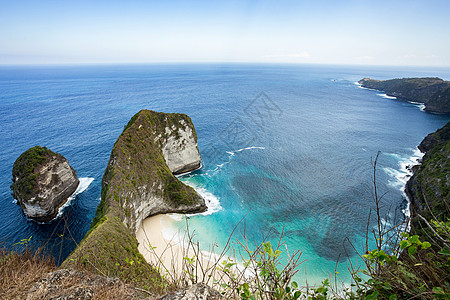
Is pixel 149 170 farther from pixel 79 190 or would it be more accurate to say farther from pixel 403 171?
pixel 403 171

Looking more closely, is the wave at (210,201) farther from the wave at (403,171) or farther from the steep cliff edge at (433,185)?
the wave at (403,171)

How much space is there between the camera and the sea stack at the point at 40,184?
97.9 feet

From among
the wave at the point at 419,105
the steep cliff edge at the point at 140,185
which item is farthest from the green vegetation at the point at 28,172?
the wave at the point at 419,105

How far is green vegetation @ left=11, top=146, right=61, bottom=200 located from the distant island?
133 meters

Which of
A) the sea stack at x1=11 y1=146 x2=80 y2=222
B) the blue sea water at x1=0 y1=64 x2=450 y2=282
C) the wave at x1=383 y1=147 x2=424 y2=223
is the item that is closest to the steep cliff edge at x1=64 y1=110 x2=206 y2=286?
the blue sea water at x1=0 y1=64 x2=450 y2=282

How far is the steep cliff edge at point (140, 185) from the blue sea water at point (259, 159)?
4409 millimetres

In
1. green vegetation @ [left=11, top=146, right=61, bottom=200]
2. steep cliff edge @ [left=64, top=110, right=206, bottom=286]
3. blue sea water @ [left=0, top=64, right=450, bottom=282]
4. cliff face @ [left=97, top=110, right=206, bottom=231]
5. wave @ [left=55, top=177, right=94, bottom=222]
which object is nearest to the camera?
steep cliff edge @ [left=64, top=110, right=206, bottom=286]

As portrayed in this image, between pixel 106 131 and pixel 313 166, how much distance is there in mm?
56205

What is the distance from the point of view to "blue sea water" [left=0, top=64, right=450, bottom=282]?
1154 inches

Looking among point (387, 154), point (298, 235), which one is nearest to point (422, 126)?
point (387, 154)

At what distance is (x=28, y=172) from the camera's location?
3047 cm

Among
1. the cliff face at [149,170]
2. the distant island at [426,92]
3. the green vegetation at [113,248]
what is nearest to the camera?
the green vegetation at [113,248]

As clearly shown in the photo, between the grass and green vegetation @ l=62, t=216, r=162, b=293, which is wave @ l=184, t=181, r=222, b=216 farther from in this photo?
the grass

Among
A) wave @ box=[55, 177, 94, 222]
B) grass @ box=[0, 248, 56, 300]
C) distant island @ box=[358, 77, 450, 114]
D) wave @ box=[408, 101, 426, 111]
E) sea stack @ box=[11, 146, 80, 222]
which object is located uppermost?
distant island @ box=[358, 77, 450, 114]
